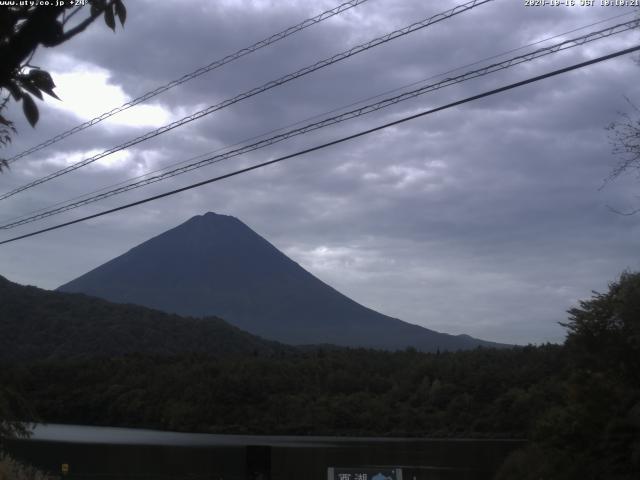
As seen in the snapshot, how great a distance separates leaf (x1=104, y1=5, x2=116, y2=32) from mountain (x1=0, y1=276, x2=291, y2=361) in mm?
118673

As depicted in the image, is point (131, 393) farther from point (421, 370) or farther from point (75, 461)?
point (75, 461)

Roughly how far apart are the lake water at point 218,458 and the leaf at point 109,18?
36.9 m

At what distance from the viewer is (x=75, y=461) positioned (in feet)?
173

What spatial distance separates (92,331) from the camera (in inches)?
5586

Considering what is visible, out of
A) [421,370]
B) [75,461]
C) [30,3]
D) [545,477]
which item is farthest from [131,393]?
[30,3]

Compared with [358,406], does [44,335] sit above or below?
above

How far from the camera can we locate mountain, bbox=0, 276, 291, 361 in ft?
414

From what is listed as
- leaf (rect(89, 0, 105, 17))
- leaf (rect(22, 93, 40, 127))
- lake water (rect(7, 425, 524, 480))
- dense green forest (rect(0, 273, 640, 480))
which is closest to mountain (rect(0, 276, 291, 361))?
dense green forest (rect(0, 273, 640, 480))

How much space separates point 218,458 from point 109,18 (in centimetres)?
5960

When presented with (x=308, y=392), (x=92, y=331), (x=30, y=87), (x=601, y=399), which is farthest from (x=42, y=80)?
(x=92, y=331)

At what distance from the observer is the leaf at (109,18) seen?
4.00 metres

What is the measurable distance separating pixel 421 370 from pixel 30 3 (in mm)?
109485

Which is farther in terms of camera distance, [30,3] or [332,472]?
[332,472]

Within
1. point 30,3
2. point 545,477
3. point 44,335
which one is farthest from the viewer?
point 44,335
